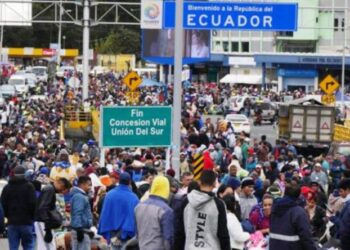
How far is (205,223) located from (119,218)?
2622mm

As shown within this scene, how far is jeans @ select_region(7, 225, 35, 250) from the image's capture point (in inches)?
590

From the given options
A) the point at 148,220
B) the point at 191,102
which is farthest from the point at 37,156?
the point at 191,102

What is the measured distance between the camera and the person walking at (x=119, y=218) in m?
13.5

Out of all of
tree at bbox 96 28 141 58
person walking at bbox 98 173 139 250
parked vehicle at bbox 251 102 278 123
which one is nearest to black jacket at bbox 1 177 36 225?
person walking at bbox 98 173 139 250

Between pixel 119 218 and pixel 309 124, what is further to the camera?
pixel 309 124

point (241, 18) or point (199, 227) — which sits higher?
point (241, 18)

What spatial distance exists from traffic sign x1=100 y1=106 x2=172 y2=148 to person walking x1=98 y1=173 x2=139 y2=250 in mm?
Result: 5322

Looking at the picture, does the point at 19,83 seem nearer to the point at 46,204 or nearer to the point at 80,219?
the point at 46,204

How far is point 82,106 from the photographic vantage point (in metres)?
44.2

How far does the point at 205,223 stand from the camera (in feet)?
36.4

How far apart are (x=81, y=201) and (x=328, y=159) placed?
15.6m

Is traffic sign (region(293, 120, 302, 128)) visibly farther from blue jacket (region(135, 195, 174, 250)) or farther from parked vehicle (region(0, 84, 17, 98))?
blue jacket (region(135, 195, 174, 250))

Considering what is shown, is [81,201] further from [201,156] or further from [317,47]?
[317,47]

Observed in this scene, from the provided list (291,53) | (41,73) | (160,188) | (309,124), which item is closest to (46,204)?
(160,188)
